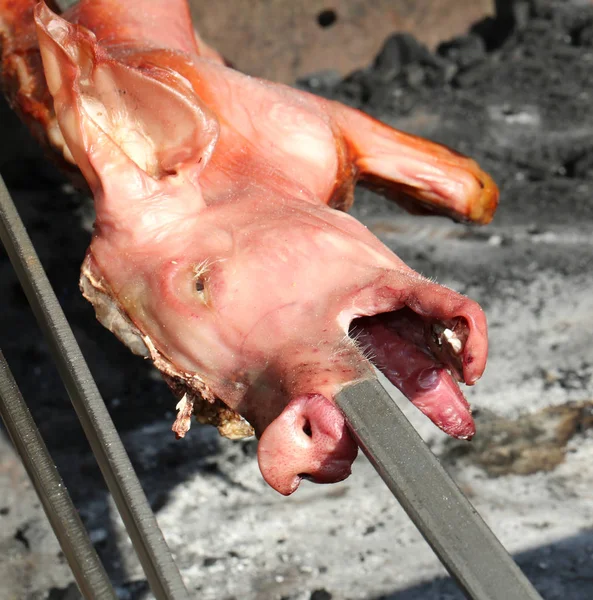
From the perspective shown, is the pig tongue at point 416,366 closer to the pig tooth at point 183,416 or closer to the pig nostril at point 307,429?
the pig nostril at point 307,429

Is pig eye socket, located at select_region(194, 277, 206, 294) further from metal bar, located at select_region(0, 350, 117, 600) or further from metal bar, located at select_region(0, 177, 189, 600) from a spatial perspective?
metal bar, located at select_region(0, 350, 117, 600)

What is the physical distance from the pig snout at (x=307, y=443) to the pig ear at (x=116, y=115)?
80 centimetres

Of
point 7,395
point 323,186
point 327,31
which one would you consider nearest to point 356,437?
point 7,395

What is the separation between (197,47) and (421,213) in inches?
39.4

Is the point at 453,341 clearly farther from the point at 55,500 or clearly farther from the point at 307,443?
the point at 55,500

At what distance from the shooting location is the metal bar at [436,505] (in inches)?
65.7

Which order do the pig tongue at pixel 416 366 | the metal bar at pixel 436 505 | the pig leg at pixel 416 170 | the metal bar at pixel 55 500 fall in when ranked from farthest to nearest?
the pig leg at pixel 416 170
the pig tongue at pixel 416 366
the metal bar at pixel 55 500
the metal bar at pixel 436 505

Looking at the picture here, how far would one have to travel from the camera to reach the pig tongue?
233 cm

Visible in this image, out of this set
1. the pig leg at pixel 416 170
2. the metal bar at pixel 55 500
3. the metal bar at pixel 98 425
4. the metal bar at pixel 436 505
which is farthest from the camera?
the pig leg at pixel 416 170

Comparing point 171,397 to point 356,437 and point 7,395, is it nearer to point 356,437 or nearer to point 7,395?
point 7,395

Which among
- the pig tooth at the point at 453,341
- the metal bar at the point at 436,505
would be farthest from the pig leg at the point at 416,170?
the metal bar at the point at 436,505

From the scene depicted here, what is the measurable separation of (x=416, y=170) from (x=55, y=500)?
1786 millimetres

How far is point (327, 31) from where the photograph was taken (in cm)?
510

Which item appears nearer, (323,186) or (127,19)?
(323,186)
